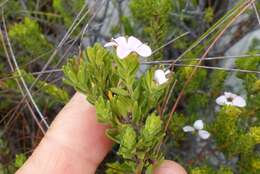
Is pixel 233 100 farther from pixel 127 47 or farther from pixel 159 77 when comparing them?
pixel 127 47

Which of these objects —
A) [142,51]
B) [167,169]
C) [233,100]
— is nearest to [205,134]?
[233,100]

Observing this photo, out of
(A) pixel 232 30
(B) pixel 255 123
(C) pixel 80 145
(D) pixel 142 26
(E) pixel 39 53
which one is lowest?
(C) pixel 80 145

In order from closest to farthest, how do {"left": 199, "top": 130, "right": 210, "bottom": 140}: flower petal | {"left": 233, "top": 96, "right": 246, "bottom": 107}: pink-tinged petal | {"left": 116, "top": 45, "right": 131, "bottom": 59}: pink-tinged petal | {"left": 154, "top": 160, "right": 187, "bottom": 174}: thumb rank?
1. {"left": 116, "top": 45, "right": 131, "bottom": 59}: pink-tinged petal
2. {"left": 154, "top": 160, "right": 187, "bottom": 174}: thumb
3. {"left": 233, "top": 96, "right": 246, "bottom": 107}: pink-tinged petal
4. {"left": 199, "top": 130, "right": 210, "bottom": 140}: flower petal

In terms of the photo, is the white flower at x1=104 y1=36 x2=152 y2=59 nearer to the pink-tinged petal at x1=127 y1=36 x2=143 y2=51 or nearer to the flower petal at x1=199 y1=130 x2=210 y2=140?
the pink-tinged petal at x1=127 y1=36 x2=143 y2=51

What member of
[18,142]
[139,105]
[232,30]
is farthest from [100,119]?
[232,30]

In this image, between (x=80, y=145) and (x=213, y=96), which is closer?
(x=80, y=145)

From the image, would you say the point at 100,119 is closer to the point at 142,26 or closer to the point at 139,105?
the point at 139,105

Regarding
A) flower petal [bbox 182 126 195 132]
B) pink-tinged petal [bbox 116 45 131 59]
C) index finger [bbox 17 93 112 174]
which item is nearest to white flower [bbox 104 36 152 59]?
pink-tinged petal [bbox 116 45 131 59]
